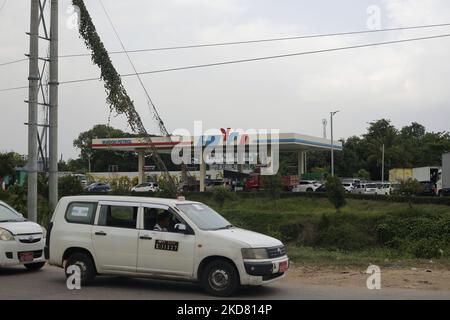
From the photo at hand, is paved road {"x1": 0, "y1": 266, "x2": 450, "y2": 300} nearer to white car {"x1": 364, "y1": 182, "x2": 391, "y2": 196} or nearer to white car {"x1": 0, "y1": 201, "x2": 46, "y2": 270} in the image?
white car {"x1": 0, "y1": 201, "x2": 46, "y2": 270}

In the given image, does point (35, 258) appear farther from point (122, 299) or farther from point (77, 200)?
point (122, 299)

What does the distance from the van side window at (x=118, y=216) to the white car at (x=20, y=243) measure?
2.71 metres

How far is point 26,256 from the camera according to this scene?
1267 cm

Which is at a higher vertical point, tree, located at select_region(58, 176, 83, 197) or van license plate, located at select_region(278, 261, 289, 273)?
tree, located at select_region(58, 176, 83, 197)

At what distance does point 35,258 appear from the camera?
13.0 metres

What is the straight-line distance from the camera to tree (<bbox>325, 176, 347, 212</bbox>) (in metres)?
36.3

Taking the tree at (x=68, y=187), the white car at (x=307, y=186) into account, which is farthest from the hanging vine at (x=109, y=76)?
the white car at (x=307, y=186)

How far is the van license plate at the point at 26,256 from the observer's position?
41.2ft

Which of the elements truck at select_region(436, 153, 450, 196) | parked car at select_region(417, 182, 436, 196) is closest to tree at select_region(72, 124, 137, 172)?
parked car at select_region(417, 182, 436, 196)

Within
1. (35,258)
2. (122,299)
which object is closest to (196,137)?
(35,258)

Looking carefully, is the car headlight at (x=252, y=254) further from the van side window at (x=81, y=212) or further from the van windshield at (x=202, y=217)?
the van side window at (x=81, y=212)

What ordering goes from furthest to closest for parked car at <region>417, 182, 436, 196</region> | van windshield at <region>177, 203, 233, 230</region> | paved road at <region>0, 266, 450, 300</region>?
parked car at <region>417, 182, 436, 196</region> → van windshield at <region>177, 203, 233, 230</region> → paved road at <region>0, 266, 450, 300</region>

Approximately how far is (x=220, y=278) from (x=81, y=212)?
10.9 feet
